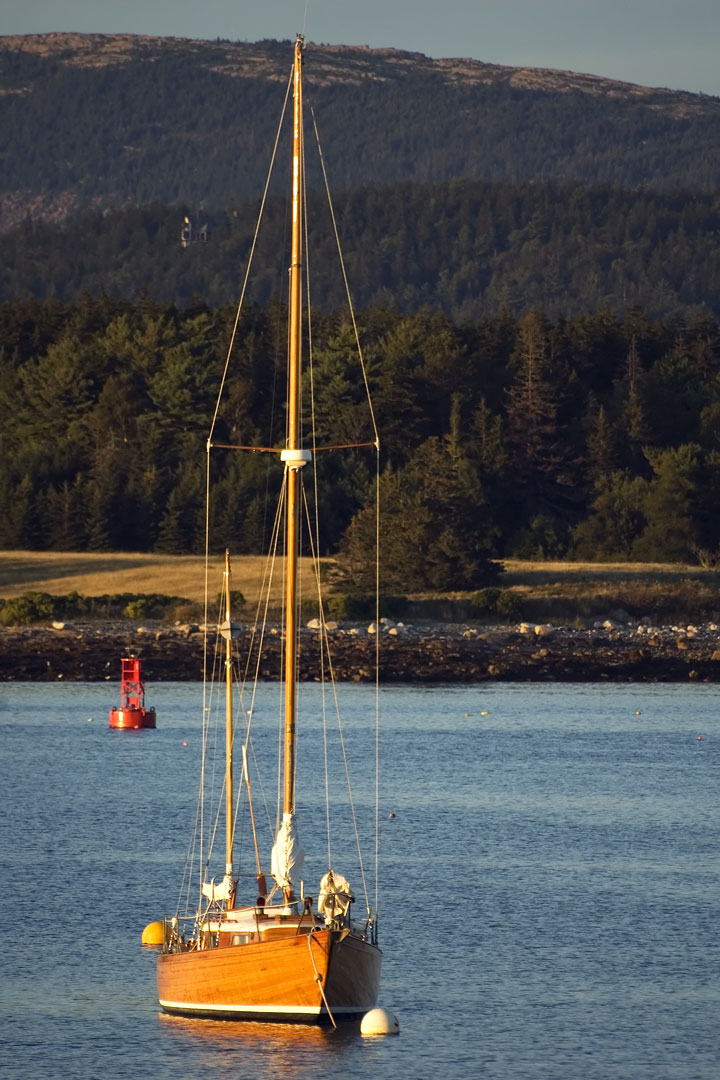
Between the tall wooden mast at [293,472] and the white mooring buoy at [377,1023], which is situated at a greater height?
the tall wooden mast at [293,472]

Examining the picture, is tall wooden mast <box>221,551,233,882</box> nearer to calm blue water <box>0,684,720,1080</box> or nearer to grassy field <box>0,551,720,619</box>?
calm blue water <box>0,684,720,1080</box>

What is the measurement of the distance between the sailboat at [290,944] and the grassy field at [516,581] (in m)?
49.9

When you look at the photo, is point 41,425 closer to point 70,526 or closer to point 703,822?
point 70,526

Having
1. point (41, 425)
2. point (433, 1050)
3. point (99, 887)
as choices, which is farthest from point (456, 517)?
point (433, 1050)

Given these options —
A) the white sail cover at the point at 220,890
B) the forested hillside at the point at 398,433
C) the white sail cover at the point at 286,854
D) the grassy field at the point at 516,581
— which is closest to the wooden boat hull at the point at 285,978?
the white sail cover at the point at 220,890

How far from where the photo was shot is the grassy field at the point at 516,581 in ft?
246

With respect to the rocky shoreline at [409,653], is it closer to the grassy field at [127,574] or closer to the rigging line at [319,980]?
the grassy field at [127,574]

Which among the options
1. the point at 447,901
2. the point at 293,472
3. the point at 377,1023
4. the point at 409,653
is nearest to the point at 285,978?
the point at 377,1023

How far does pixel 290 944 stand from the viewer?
20641 millimetres

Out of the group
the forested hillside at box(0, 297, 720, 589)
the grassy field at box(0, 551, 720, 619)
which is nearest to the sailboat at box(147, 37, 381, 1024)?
the grassy field at box(0, 551, 720, 619)

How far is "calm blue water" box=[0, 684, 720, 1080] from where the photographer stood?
21531mm

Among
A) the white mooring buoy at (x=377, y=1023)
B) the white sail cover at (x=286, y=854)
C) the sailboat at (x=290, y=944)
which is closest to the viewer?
the sailboat at (x=290, y=944)

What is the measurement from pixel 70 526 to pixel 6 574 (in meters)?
7.87

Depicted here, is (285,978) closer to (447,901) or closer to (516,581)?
(447,901)
